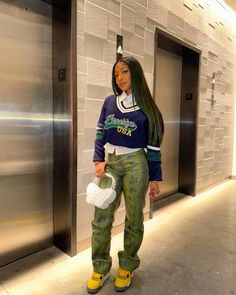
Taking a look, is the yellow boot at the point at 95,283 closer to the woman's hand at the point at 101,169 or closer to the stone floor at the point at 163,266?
the stone floor at the point at 163,266

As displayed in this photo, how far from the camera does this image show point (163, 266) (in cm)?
200

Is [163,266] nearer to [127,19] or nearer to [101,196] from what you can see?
[101,196]

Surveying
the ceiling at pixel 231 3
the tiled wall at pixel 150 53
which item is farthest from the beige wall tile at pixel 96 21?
the ceiling at pixel 231 3

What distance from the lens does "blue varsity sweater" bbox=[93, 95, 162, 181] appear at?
1582mm

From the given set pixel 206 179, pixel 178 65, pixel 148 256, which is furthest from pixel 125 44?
pixel 206 179

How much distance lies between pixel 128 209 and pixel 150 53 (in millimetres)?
1726

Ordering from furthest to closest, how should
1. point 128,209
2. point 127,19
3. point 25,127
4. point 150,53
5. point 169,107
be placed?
point 169,107 → point 150,53 → point 127,19 → point 25,127 → point 128,209

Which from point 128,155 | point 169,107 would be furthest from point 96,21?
point 169,107

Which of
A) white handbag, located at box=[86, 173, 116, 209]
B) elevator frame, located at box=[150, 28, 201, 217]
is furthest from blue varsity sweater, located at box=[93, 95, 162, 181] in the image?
elevator frame, located at box=[150, 28, 201, 217]

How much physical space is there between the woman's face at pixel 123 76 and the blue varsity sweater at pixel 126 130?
0.08m

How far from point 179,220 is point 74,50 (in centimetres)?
208

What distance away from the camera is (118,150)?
1.64 meters

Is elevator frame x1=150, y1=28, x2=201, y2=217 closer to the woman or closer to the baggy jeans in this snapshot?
the woman

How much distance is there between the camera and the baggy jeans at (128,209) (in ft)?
5.33
